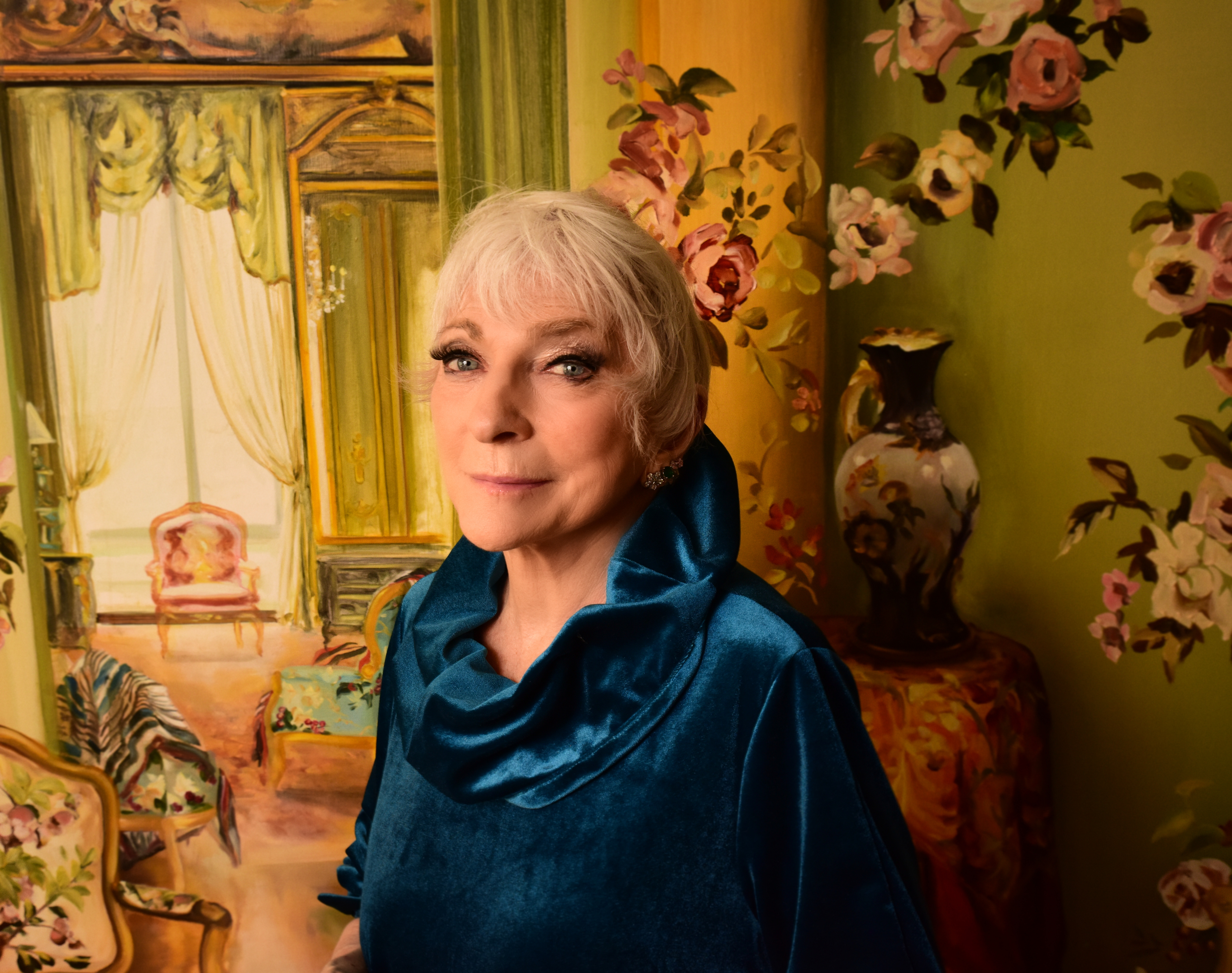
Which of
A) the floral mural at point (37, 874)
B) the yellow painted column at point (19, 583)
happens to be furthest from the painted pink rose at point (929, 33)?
the floral mural at point (37, 874)

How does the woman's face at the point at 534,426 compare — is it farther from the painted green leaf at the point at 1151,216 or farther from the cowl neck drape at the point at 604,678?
the painted green leaf at the point at 1151,216

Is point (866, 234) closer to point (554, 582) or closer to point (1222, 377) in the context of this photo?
point (1222, 377)

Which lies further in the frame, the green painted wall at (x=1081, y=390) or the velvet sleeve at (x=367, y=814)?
the green painted wall at (x=1081, y=390)

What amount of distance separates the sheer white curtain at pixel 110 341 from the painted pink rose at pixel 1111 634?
1.77 metres

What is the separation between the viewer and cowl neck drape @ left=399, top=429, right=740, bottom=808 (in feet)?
3.16

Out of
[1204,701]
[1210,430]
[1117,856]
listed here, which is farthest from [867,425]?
[1117,856]

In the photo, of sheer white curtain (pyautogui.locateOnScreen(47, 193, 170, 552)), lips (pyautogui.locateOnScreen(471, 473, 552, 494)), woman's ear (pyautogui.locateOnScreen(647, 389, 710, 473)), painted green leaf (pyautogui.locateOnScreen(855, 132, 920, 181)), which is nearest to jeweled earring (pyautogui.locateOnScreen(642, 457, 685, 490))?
woman's ear (pyautogui.locateOnScreen(647, 389, 710, 473))

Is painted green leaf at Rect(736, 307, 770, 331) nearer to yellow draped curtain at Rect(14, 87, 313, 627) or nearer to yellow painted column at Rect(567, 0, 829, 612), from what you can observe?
yellow painted column at Rect(567, 0, 829, 612)

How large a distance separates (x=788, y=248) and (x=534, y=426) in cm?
91

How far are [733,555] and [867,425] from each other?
773 millimetres

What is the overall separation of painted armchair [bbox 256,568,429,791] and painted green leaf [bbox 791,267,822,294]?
35.2 inches

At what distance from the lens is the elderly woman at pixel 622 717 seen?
0.91 m

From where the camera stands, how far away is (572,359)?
954 mm

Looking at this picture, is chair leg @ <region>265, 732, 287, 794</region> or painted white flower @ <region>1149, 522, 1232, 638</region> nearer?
painted white flower @ <region>1149, 522, 1232, 638</region>
